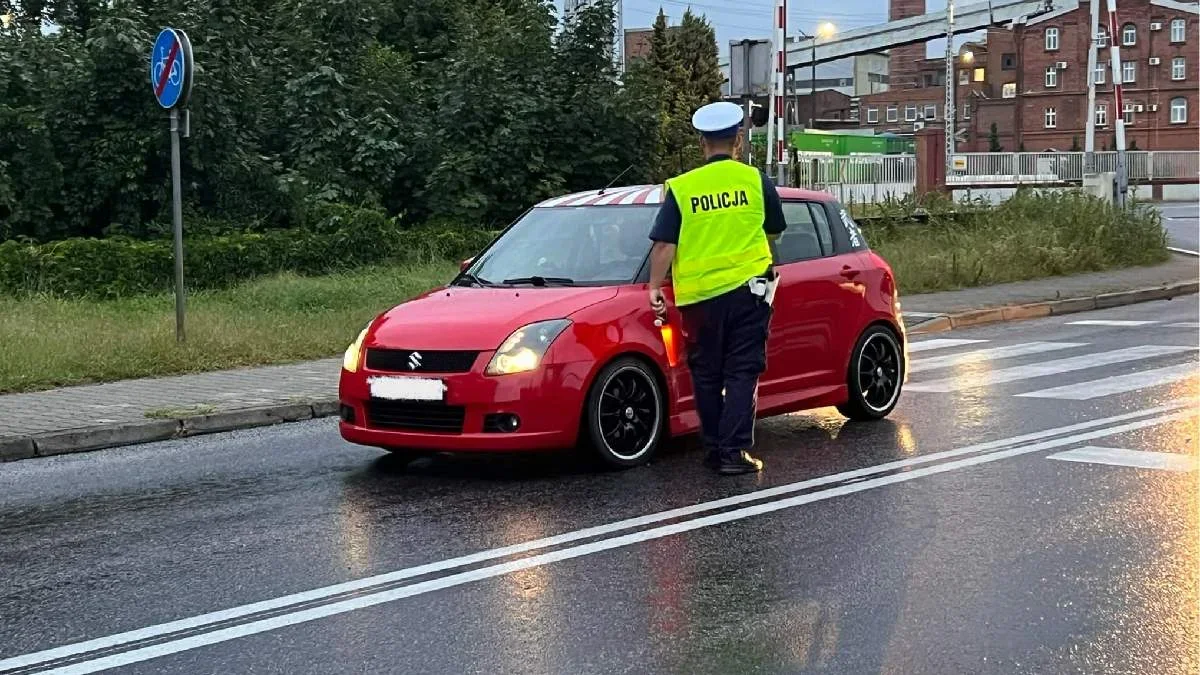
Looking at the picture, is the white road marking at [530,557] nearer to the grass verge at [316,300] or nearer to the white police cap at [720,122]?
the white police cap at [720,122]

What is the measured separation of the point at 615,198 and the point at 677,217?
140 cm

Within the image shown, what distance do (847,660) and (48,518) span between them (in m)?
4.17

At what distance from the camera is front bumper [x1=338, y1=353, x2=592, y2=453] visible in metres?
7.09

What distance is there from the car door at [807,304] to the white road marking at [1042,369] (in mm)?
2038

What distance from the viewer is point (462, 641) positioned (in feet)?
15.1

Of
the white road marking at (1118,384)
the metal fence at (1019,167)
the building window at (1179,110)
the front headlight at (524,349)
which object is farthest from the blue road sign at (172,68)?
the building window at (1179,110)

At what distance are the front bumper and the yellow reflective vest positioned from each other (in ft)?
2.61

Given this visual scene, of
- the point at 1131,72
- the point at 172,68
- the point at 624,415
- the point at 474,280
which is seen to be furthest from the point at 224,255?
the point at 1131,72

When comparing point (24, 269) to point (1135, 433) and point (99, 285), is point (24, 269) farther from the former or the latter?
point (1135, 433)

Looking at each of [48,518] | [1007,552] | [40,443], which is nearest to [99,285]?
[40,443]

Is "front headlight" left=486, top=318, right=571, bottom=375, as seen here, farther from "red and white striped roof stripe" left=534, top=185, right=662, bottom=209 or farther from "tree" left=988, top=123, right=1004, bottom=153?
"tree" left=988, top=123, right=1004, bottom=153

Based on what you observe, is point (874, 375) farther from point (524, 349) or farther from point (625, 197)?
point (524, 349)

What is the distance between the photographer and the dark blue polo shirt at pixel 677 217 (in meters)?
7.17

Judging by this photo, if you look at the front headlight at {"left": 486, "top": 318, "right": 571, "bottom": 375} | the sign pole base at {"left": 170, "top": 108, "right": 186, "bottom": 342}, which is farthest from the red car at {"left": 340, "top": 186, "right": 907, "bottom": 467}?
the sign pole base at {"left": 170, "top": 108, "right": 186, "bottom": 342}
